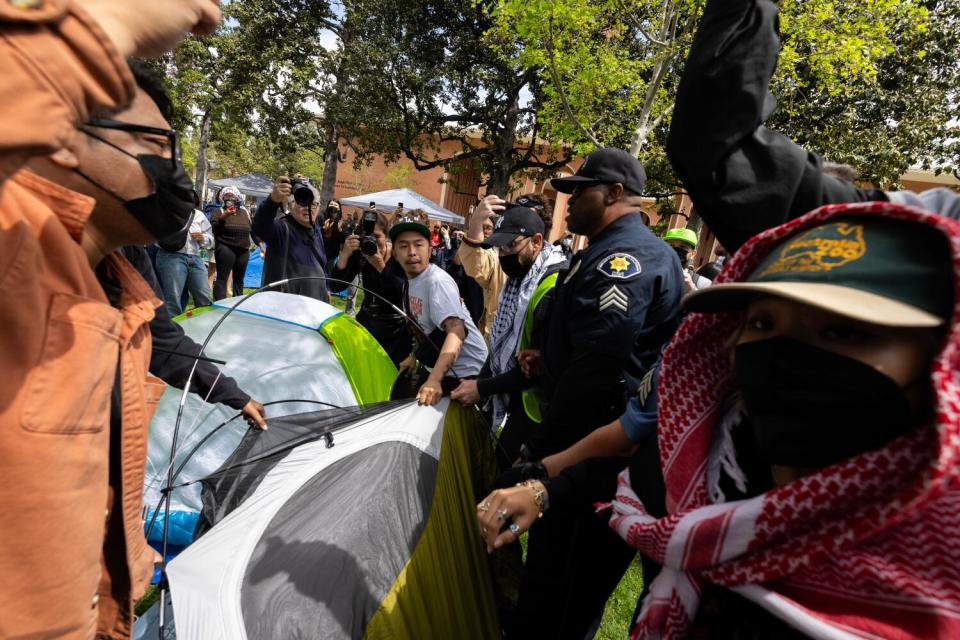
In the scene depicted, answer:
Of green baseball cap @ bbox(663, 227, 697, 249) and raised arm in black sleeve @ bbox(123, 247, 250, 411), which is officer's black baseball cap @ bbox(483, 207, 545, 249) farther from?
green baseball cap @ bbox(663, 227, 697, 249)

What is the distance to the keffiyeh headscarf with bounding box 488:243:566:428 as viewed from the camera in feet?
9.16

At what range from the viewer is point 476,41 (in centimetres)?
1366

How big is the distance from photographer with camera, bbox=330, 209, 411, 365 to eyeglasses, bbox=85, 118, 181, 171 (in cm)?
268

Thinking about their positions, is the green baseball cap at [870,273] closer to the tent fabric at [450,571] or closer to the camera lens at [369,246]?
the tent fabric at [450,571]

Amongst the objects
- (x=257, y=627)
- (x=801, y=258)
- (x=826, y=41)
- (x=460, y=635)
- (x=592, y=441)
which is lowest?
(x=460, y=635)

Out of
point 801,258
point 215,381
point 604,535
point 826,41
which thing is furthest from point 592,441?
point 826,41

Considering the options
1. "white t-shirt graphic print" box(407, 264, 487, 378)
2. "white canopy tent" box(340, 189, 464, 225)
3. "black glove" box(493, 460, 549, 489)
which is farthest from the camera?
"white canopy tent" box(340, 189, 464, 225)

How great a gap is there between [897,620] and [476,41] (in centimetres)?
1541

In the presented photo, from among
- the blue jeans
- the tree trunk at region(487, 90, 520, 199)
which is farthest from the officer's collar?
the tree trunk at region(487, 90, 520, 199)

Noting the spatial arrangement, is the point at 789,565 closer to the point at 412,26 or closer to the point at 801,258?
the point at 801,258

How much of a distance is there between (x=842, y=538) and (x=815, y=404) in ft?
0.61

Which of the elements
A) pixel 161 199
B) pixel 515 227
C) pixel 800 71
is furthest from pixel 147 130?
pixel 800 71

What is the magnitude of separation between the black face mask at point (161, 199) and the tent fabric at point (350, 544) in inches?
36.9

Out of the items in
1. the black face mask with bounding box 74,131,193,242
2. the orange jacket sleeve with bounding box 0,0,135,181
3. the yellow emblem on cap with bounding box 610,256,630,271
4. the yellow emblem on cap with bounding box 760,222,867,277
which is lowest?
the yellow emblem on cap with bounding box 610,256,630,271
